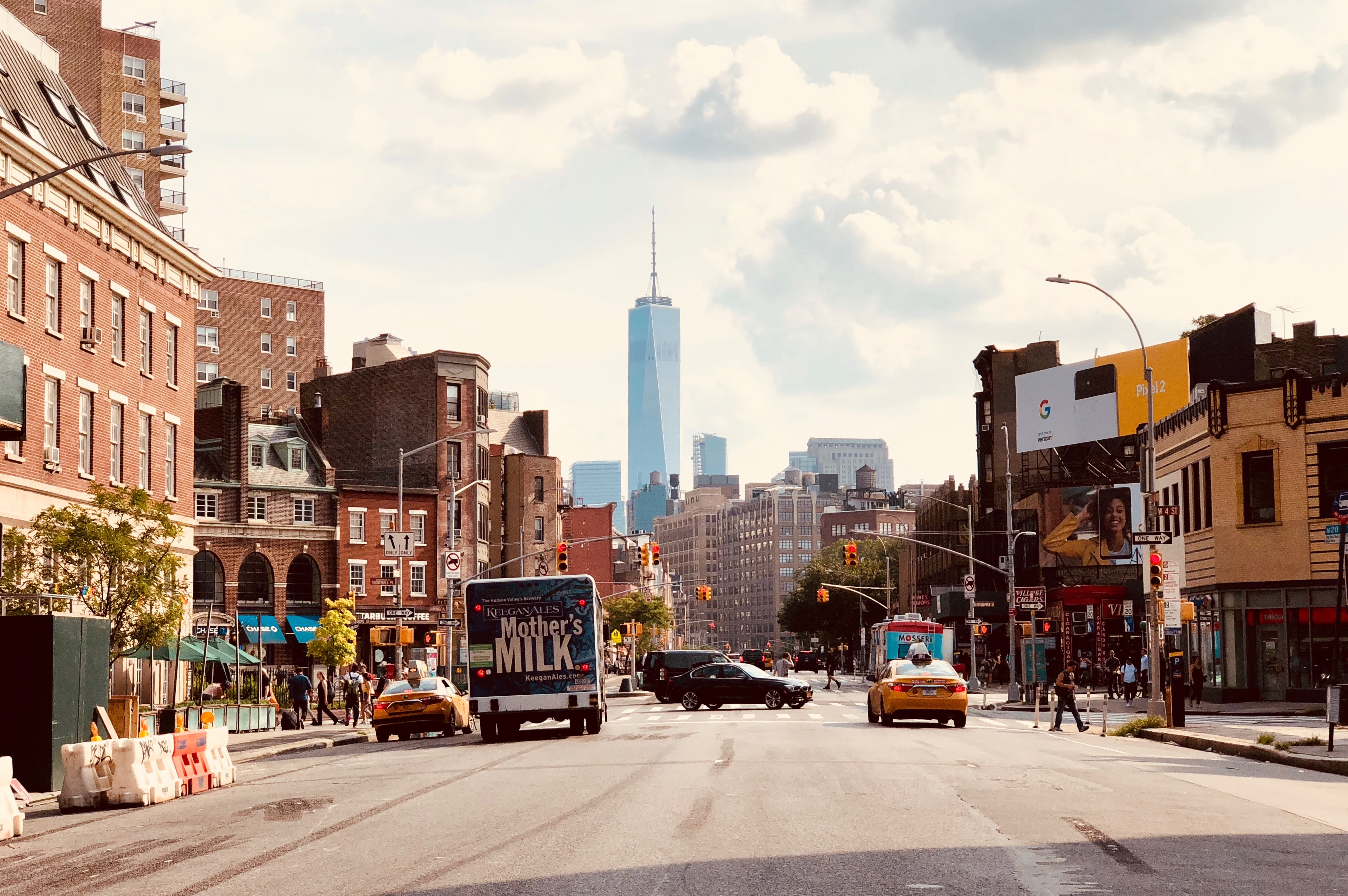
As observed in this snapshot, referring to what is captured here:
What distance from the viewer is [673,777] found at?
Result: 67.1 feet

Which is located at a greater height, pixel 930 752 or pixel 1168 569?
pixel 1168 569

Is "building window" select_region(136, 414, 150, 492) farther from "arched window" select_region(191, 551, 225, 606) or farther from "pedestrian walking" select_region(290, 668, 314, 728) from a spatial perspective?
"arched window" select_region(191, 551, 225, 606)

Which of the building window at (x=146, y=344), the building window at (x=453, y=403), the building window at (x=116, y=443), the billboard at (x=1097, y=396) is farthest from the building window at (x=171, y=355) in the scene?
the billboard at (x=1097, y=396)

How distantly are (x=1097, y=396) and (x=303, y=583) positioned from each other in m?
43.6

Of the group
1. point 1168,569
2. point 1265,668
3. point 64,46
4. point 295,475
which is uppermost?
point 64,46

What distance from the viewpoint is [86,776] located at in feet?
63.3

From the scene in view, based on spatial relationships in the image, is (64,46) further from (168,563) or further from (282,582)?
(168,563)

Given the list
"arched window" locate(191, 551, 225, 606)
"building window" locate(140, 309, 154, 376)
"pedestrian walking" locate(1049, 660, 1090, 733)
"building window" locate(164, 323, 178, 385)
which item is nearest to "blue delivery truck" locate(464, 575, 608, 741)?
"pedestrian walking" locate(1049, 660, 1090, 733)

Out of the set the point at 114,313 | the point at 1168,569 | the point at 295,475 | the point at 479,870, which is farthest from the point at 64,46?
the point at 479,870

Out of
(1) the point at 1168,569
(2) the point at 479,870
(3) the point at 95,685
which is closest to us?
(2) the point at 479,870

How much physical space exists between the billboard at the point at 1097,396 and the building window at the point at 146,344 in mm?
50392

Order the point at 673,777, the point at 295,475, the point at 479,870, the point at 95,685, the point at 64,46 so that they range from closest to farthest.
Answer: the point at 479,870, the point at 673,777, the point at 95,685, the point at 64,46, the point at 295,475

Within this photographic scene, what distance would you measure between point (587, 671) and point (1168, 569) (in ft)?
46.5

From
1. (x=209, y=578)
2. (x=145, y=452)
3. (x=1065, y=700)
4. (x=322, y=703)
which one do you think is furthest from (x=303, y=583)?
(x=1065, y=700)
